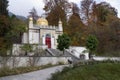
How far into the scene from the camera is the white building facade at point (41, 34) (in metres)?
53.4

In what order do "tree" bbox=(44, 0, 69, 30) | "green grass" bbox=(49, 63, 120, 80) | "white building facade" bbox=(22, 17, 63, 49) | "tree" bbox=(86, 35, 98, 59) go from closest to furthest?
"green grass" bbox=(49, 63, 120, 80) → "tree" bbox=(86, 35, 98, 59) → "white building facade" bbox=(22, 17, 63, 49) → "tree" bbox=(44, 0, 69, 30)

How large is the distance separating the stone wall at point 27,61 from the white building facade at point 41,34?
691 inches

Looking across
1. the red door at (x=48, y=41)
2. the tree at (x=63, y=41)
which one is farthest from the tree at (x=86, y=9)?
the tree at (x=63, y=41)

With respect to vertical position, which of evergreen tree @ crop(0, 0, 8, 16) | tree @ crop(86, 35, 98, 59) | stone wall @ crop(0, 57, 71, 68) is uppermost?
evergreen tree @ crop(0, 0, 8, 16)

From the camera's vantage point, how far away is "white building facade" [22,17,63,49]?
175 ft

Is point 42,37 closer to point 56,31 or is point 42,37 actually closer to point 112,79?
point 56,31

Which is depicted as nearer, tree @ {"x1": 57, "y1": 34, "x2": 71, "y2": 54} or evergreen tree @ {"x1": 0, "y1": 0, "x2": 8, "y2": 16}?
evergreen tree @ {"x1": 0, "y1": 0, "x2": 8, "y2": 16}

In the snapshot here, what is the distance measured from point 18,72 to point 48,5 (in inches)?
1433

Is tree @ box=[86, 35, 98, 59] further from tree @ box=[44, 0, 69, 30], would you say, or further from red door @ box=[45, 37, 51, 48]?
tree @ box=[44, 0, 69, 30]

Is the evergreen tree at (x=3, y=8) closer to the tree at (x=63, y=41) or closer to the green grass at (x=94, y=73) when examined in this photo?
the tree at (x=63, y=41)

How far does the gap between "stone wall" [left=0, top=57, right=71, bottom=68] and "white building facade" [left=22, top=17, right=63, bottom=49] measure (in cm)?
1754

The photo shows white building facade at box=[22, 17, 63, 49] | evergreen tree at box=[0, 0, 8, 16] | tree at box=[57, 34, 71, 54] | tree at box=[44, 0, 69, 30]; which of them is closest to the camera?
evergreen tree at box=[0, 0, 8, 16]

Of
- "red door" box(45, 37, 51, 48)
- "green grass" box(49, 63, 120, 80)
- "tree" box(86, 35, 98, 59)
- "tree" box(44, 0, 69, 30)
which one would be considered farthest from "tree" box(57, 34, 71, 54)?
"green grass" box(49, 63, 120, 80)

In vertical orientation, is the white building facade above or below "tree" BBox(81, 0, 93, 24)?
below
